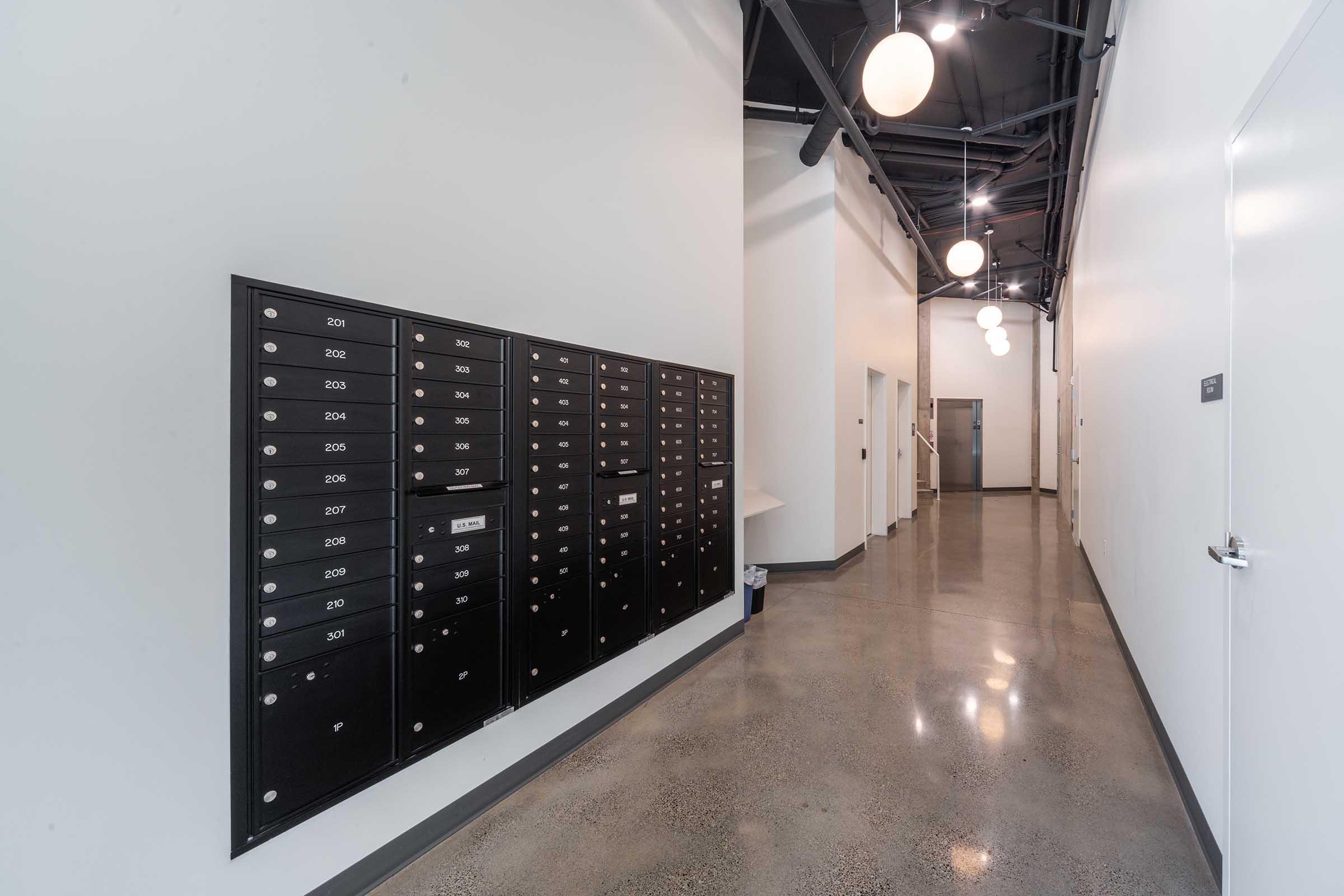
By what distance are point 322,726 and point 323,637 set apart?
0.21 m

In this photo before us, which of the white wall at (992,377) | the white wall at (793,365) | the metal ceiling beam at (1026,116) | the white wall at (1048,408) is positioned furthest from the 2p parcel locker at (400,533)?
the white wall at (1048,408)

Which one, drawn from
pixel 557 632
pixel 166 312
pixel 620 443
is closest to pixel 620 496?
pixel 620 443

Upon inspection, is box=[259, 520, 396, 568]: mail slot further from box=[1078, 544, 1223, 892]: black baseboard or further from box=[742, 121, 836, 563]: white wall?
box=[742, 121, 836, 563]: white wall

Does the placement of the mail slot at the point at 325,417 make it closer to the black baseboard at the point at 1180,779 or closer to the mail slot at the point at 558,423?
the mail slot at the point at 558,423

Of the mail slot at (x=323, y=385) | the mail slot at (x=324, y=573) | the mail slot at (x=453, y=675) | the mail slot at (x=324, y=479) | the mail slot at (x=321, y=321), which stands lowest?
the mail slot at (x=453, y=675)

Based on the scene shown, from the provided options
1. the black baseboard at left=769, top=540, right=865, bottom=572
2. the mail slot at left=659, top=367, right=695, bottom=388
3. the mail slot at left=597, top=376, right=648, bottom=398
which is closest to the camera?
the mail slot at left=597, top=376, right=648, bottom=398

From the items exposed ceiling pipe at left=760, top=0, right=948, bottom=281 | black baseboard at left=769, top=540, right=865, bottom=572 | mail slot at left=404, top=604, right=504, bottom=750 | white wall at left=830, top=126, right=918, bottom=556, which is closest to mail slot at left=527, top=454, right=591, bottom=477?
mail slot at left=404, top=604, right=504, bottom=750

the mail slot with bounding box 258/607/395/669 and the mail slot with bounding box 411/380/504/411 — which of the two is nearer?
the mail slot with bounding box 258/607/395/669

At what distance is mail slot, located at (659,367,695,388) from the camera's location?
2.55m

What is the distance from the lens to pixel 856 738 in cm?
224

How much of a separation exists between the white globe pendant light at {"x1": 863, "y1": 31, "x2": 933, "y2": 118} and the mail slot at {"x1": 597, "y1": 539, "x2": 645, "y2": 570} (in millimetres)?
2096

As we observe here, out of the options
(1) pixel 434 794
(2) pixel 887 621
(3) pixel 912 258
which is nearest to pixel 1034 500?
(3) pixel 912 258

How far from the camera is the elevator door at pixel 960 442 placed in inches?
416

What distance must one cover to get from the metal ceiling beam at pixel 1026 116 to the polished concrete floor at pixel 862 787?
12.0ft
